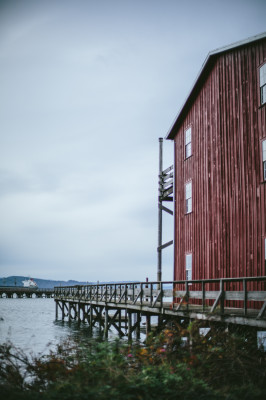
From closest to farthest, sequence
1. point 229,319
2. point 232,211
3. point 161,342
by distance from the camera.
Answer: point 161,342, point 229,319, point 232,211

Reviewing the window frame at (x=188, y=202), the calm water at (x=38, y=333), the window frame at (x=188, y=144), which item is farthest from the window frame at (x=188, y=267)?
the calm water at (x=38, y=333)

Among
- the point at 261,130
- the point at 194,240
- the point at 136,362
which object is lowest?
the point at 136,362

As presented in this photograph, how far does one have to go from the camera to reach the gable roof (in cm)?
1652

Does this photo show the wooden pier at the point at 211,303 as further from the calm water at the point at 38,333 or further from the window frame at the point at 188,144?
the window frame at the point at 188,144

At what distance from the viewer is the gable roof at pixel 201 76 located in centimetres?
1652

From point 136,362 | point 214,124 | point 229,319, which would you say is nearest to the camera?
point 136,362

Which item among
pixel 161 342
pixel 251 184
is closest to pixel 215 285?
pixel 251 184

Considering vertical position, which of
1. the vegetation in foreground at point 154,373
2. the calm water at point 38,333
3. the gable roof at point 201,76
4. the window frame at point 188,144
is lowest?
the calm water at point 38,333

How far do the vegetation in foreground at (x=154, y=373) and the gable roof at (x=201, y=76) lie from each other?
1227cm

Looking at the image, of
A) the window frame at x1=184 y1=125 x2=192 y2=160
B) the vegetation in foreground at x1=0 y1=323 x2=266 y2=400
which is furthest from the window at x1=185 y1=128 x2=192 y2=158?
the vegetation in foreground at x1=0 y1=323 x2=266 y2=400

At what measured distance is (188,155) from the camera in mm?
21188

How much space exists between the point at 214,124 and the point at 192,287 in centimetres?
780

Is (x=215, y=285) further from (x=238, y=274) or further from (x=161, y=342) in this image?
(x=161, y=342)

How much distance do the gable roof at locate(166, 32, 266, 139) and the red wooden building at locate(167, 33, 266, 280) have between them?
50 mm
